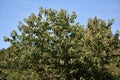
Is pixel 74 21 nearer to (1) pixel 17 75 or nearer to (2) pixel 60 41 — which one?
(2) pixel 60 41

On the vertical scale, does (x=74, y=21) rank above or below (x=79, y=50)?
above

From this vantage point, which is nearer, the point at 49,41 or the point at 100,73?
the point at 49,41

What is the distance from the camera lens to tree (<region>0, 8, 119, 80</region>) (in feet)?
85.6

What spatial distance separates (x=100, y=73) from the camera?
95.6 ft

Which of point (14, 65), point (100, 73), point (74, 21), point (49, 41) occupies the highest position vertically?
point (74, 21)

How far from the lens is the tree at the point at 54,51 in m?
26.1

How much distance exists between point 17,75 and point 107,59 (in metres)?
11.2

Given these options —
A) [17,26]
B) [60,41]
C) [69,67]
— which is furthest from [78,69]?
[17,26]

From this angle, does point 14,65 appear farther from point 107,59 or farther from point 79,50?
point 107,59

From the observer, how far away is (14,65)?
28312 mm

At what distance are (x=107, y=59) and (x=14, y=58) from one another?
11.5 metres

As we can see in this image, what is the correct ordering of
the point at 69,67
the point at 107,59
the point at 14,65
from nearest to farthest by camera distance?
the point at 69,67, the point at 14,65, the point at 107,59

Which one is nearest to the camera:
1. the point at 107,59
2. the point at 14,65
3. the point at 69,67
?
the point at 69,67

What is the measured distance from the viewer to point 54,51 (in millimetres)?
26188
